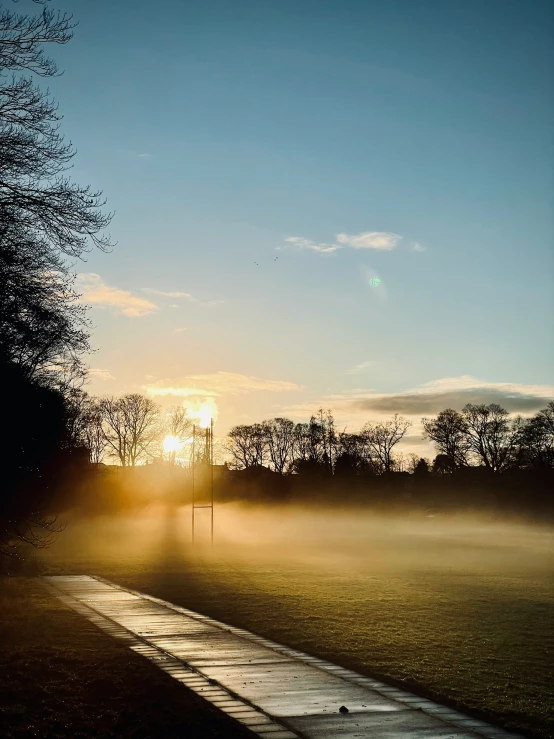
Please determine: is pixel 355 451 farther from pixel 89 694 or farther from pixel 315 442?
pixel 89 694

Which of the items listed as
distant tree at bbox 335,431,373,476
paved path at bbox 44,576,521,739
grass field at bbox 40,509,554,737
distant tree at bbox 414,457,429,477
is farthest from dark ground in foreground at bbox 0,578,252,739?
distant tree at bbox 335,431,373,476

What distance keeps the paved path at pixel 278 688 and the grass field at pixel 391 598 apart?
1.73 ft

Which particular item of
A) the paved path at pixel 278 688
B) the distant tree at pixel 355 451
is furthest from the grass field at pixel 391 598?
the distant tree at pixel 355 451

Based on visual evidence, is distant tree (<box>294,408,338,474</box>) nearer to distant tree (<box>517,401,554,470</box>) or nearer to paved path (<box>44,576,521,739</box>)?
distant tree (<box>517,401,554,470</box>)

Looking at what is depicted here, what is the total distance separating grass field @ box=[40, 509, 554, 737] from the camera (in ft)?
31.7

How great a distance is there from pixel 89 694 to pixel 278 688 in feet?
6.84

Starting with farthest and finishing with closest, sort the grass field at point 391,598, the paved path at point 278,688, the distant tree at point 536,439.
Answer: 1. the distant tree at point 536,439
2. the grass field at point 391,598
3. the paved path at point 278,688

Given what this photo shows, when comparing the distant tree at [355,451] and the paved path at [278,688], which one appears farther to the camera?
the distant tree at [355,451]

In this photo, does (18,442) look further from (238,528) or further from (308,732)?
(238,528)

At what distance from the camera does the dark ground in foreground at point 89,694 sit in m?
7.10

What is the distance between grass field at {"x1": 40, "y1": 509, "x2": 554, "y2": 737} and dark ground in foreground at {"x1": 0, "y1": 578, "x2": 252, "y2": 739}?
2704 millimetres

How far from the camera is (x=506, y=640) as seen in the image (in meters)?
12.5

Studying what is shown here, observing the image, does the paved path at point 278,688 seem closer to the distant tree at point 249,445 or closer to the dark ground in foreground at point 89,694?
the dark ground in foreground at point 89,694

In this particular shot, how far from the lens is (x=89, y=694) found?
845cm
